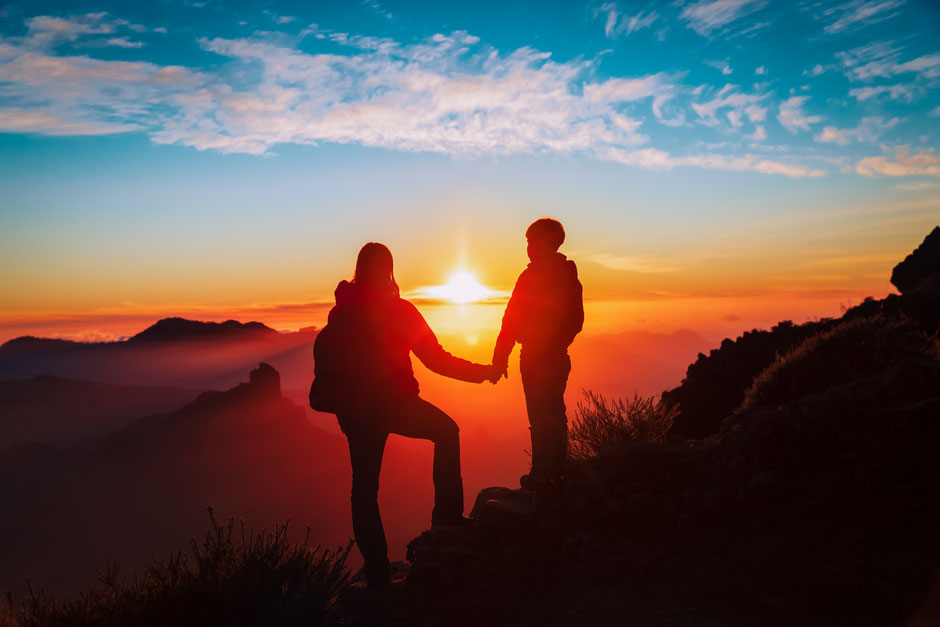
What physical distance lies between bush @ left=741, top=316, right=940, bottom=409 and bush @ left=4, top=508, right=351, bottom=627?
613 cm

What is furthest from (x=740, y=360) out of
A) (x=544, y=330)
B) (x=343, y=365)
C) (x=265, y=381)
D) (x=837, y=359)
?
(x=265, y=381)

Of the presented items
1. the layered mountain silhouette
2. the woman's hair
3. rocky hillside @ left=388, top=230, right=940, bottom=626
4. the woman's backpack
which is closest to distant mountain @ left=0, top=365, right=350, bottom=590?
the layered mountain silhouette

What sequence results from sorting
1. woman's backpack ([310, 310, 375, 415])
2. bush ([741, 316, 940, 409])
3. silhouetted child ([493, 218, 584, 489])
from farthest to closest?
bush ([741, 316, 940, 409]), silhouetted child ([493, 218, 584, 489]), woman's backpack ([310, 310, 375, 415])

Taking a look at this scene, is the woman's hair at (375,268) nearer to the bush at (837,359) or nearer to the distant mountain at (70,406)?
the bush at (837,359)

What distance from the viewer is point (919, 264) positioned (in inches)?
587

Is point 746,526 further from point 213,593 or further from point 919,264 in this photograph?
point 919,264

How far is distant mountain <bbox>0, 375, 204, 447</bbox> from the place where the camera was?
157375mm

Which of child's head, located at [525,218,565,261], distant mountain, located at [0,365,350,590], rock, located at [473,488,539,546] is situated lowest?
distant mountain, located at [0,365,350,590]

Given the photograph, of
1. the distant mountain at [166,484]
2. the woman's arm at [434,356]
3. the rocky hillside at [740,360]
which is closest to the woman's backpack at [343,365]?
the woman's arm at [434,356]

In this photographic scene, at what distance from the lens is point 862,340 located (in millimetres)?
8039

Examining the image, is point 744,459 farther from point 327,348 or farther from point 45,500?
point 45,500

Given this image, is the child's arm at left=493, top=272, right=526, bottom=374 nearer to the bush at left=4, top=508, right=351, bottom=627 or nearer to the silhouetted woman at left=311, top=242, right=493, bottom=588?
the silhouetted woman at left=311, top=242, right=493, bottom=588

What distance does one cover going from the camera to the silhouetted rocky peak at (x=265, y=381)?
130000 mm

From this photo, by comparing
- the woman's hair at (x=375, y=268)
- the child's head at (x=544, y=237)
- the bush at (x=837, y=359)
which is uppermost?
the child's head at (x=544, y=237)
